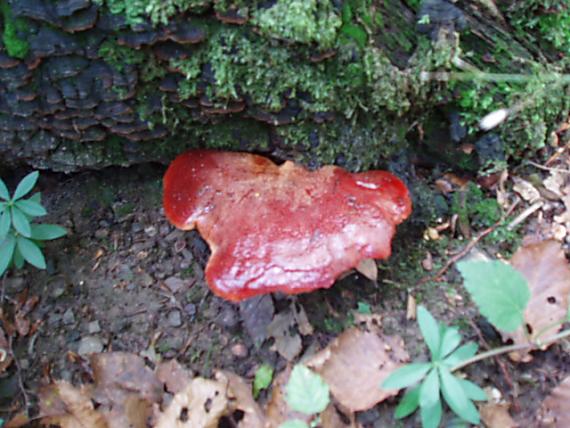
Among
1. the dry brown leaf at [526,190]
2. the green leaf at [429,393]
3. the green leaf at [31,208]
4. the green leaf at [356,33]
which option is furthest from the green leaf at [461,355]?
the green leaf at [31,208]

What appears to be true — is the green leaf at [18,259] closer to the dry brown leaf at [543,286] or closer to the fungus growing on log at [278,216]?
the fungus growing on log at [278,216]

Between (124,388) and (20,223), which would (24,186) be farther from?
(124,388)

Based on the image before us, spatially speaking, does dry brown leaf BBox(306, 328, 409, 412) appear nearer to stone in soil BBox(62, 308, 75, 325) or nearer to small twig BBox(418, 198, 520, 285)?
small twig BBox(418, 198, 520, 285)

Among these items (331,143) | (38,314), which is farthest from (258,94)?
(38,314)

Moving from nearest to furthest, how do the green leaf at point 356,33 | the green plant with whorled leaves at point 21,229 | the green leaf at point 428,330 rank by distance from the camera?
1. the green leaf at point 428,330
2. the green leaf at point 356,33
3. the green plant with whorled leaves at point 21,229

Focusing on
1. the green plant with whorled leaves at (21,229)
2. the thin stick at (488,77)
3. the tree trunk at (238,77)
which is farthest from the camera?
the thin stick at (488,77)

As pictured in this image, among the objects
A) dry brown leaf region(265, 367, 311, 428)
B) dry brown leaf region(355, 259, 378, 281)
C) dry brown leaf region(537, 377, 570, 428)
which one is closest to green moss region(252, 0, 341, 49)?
dry brown leaf region(355, 259, 378, 281)

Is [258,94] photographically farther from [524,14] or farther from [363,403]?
[524,14]
